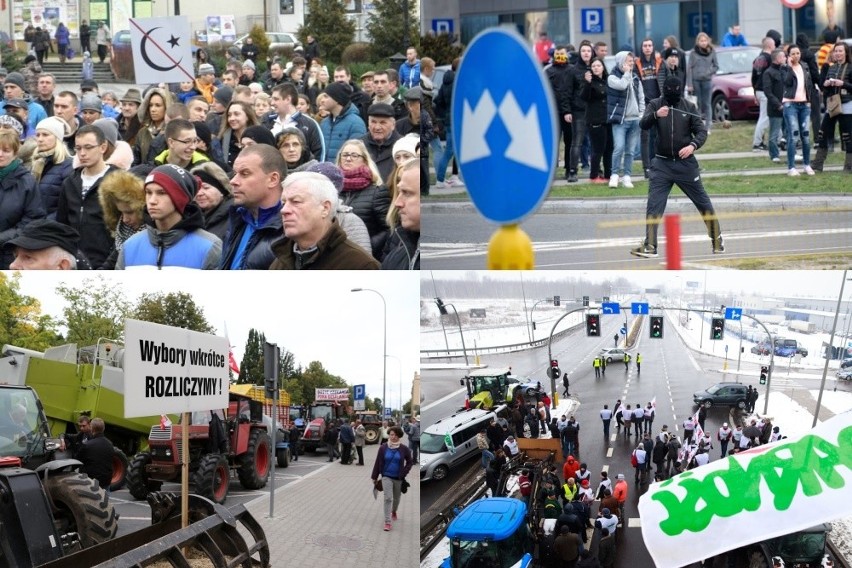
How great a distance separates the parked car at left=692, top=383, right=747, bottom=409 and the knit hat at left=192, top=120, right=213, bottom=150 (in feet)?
13.8

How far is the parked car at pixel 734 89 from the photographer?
28.0 ft

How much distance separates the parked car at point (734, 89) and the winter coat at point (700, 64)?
0.20 feet

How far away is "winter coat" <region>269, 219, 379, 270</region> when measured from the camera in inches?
284

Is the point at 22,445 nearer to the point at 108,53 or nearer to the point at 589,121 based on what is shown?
the point at 589,121

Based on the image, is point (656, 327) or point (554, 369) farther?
point (554, 369)

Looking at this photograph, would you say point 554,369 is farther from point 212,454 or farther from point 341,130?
point 212,454

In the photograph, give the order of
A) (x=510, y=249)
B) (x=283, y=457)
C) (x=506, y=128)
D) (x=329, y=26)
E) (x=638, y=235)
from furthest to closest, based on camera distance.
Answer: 1. (x=283, y=457)
2. (x=329, y=26)
3. (x=638, y=235)
4. (x=510, y=249)
5. (x=506, y=128)

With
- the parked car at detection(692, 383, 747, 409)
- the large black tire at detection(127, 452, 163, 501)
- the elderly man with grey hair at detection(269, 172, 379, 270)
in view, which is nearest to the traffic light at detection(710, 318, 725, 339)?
the parked car at detection(692, 383, 747, 409)

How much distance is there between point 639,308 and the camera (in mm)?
8109

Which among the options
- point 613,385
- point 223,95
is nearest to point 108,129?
point 223,95

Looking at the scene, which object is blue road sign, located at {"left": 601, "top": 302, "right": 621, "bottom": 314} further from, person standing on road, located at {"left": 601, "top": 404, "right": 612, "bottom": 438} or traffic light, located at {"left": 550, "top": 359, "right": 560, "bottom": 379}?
person standing on road, located at {"left": 601, "top": 404, "right": 612, "bottom": 438}

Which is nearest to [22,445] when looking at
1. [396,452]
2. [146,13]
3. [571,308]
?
[396,452]

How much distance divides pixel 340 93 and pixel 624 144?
2372 mm

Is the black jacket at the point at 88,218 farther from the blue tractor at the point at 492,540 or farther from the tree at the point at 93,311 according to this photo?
the blue tractor at the point at 492,540
